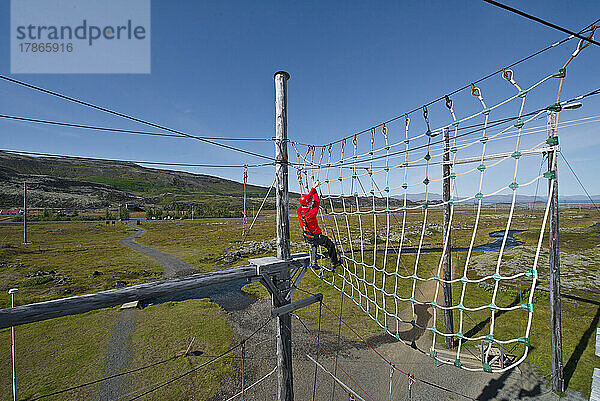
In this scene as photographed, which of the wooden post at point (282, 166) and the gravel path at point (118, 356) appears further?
the gravel path at point (118, 356)

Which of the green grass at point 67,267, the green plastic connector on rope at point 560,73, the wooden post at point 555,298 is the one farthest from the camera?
the green grass at point 67,267

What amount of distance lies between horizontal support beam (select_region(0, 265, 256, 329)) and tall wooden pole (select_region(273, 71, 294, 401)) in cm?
75

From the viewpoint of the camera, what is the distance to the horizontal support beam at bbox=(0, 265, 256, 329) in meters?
2.75

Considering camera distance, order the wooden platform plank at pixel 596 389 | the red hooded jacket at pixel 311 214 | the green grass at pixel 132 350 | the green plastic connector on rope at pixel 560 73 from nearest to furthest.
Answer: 1. the green plastic connector on rope at pixel 560 73
2. the wooden platform plank at pixel 596 389
3. the red hooded jacket at pixel 311 214
4. the green grass at pixel 132 350

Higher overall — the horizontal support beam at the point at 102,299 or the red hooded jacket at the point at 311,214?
the red hooded jacket at the point at 311,214

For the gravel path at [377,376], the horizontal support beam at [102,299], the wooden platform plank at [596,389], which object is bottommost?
the gravel path at [377,376]

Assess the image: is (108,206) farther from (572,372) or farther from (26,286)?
(572,372)

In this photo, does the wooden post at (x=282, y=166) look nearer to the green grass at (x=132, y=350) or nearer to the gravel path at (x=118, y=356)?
the green grass at (x=132, y=350)

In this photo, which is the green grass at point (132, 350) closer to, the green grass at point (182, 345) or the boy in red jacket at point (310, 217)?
the green grass at point (182, 345)

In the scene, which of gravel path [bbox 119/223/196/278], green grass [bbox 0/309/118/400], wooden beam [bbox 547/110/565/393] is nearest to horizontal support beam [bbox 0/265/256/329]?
green grass [bbox 0/309/118/400]

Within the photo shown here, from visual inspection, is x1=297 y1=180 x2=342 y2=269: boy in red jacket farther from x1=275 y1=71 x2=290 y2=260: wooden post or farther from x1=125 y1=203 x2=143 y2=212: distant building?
x1=125 y1=203 x2=143 y2=212: distant building

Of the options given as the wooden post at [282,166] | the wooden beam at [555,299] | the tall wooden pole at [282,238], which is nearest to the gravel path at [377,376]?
the wooden beam at [555,299]

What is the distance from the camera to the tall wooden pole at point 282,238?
15.9 feet

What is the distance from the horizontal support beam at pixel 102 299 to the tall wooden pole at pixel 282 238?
0.75 m
